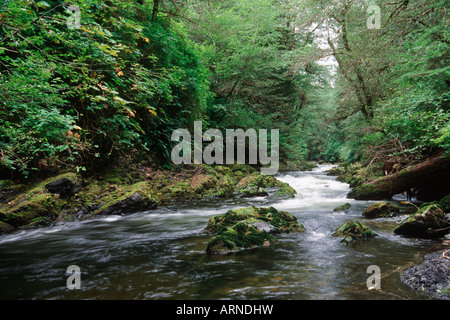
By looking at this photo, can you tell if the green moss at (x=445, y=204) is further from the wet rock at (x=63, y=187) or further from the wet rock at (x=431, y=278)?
the wet rock at (x=63, y=187)

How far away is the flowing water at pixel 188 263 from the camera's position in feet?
8.89

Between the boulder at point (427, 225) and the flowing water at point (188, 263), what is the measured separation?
28 centimetres

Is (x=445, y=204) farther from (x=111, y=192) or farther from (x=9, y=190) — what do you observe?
(x=9, y=190)

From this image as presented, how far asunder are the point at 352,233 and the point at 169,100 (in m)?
5.32

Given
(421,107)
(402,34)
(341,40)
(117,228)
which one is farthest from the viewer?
(341,40)

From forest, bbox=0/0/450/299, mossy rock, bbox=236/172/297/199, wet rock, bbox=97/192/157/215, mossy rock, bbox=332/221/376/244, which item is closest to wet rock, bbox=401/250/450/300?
mossy rock, bbox=332/221/376/244

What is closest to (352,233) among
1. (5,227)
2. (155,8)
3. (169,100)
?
(169,100)

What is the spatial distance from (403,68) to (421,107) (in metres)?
1.60

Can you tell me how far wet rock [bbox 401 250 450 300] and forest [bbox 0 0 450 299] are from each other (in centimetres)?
215

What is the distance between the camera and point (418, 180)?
22.4ft

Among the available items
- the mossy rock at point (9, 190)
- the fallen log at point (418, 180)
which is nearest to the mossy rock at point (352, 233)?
the fallen log at point (418, 180)
